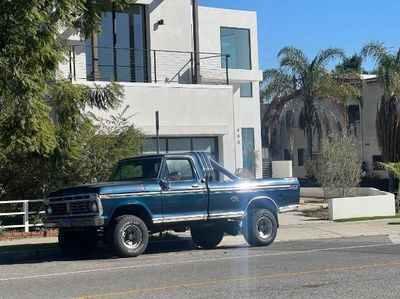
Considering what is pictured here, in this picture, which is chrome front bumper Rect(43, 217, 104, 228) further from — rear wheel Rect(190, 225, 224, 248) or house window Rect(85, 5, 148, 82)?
house window Rect(85, 5, 148, 82)

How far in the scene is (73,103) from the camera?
17.7 m

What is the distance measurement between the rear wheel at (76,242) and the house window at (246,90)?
19.3 m

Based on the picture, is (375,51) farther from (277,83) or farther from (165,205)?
(165,205)

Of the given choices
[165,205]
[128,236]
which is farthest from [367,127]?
[128,236]

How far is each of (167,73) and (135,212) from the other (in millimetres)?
12343

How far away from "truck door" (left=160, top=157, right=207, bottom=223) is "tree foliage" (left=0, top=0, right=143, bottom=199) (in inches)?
135

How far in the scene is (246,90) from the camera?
33.0 meters

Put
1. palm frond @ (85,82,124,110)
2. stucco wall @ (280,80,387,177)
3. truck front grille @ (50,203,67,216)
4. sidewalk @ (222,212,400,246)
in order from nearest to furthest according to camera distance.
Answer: truck front grille @ (50,203,67,216) → sidewalk @ (222,212,400,246) → palm frond @ (85,82,124,110) → stucco wall @ (280,80,387,177)

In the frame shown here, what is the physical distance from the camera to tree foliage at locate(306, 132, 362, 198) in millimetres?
27016

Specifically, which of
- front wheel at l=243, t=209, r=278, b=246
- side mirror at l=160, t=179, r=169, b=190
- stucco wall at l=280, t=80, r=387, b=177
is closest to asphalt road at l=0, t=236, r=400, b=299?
front wheel at l=243, t=209, r=278, b=246

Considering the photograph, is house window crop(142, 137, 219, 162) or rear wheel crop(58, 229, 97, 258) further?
house window crop(142, 137, 219, 162)

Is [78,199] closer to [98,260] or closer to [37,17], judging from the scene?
[98,260]

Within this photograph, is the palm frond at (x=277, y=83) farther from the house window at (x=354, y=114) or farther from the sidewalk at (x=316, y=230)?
the sidewalk at (x=316, y=230)

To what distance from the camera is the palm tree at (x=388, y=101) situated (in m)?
33.8
